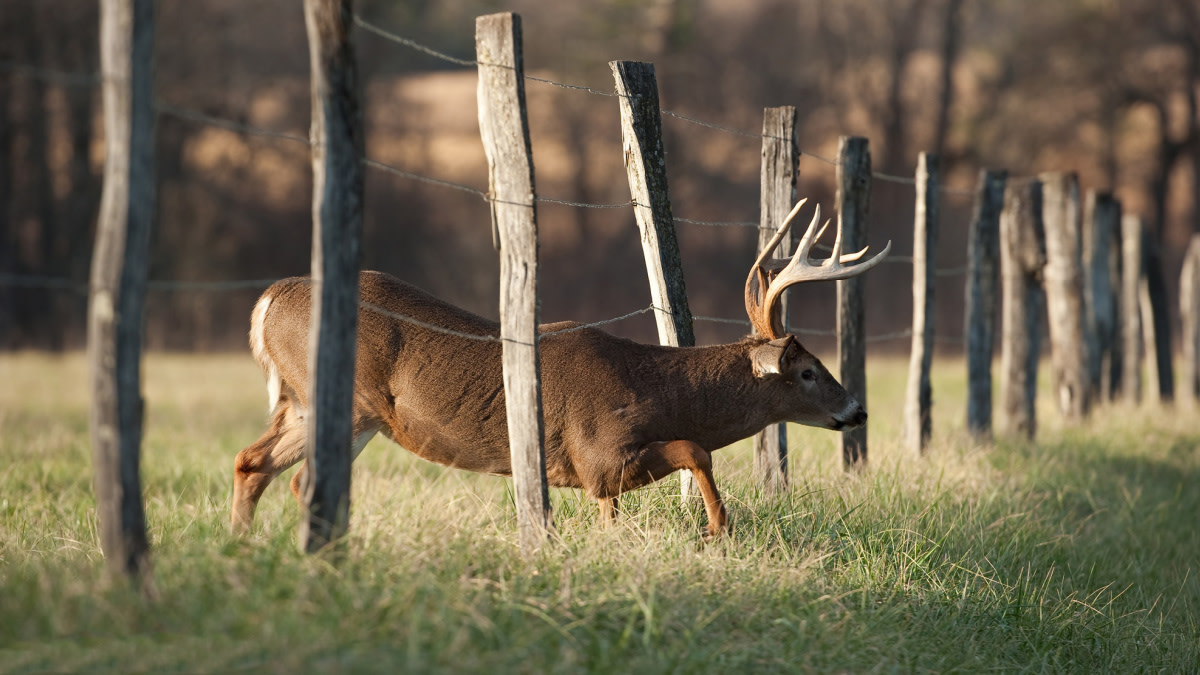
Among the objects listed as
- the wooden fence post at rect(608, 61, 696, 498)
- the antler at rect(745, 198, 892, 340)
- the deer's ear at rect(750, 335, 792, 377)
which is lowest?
the deer's ear at rect(750, 335, 792, 377)

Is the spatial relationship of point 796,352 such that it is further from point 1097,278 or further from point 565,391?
point 1097,278

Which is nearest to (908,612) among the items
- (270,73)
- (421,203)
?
(421,203)

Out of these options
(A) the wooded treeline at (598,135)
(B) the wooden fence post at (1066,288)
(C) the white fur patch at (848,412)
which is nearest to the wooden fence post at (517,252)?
(C) the white fur patch at (848,412)

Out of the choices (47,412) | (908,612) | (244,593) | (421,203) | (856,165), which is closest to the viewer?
(244,593)

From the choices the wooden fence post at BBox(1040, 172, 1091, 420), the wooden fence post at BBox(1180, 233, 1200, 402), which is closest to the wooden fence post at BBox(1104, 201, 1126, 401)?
the wooden fence post at BBox(1180, 233, 1200, 402)

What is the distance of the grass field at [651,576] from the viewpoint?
3.79 m

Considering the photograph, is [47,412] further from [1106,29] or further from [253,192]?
[1106,29]

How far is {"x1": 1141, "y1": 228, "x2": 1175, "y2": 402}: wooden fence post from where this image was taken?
15.5 meters

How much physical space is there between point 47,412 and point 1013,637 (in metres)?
11.3

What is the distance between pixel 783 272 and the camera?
20.5ft

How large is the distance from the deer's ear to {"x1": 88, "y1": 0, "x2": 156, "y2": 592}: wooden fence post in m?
3.26

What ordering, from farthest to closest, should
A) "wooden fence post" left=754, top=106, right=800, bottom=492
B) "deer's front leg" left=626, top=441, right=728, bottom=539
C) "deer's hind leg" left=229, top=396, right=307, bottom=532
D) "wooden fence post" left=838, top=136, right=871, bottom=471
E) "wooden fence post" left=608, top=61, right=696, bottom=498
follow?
"wooden fence post" left=838, top=136, right=871, bottom=471, "wooden fence post" left=754, top=106, right=800, bottom=492, "wooden fence post" left=608, top=61, right=696, bottom=498, "deer's hind leg" left=229, top=396, right=307, bottom=532, "deer's front leg" left=626, top=441, right=728, bottom=539

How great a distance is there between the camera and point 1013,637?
5676 millimetres

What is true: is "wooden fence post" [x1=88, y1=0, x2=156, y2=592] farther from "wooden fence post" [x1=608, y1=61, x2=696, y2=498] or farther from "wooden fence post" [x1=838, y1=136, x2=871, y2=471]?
"wooden fence post" [x1=838, y1=136, x2=871, y2=471]
